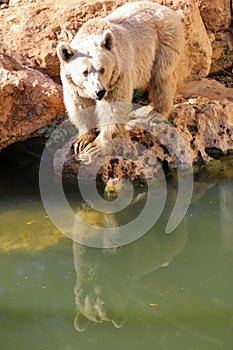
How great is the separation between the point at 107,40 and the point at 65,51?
0.45 metres

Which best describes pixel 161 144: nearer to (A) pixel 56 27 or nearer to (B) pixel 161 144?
(B) pixel 161 144

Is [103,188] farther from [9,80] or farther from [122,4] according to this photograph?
[122,4]

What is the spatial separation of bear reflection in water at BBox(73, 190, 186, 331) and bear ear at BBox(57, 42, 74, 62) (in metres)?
1.69

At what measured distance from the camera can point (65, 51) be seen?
18.9 ft

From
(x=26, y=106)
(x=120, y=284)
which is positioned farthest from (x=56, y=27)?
(x=120, y=284)

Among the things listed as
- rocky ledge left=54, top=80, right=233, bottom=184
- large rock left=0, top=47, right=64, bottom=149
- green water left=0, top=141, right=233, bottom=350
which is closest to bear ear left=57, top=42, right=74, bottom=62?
large rock left=0, top=47, right=64, bottom=149

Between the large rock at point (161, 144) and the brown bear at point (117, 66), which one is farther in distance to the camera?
the large rock at point (161, 144)

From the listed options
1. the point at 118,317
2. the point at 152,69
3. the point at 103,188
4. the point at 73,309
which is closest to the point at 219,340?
the point at 118,317

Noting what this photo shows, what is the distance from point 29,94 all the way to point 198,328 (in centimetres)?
375

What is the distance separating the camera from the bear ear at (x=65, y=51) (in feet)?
18.7

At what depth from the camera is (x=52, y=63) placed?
23.8 feet

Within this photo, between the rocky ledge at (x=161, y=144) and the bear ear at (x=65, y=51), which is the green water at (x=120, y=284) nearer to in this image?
the rocky ledge at (x=161, y=144)

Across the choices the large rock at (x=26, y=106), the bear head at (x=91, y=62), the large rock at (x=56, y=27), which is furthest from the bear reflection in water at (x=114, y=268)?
the large rock at (x=56, y=27)

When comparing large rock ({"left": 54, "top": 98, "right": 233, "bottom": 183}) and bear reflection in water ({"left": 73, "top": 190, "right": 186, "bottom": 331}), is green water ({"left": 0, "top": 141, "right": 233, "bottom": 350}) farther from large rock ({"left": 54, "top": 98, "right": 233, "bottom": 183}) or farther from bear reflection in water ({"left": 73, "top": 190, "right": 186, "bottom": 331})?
large rock ({"left": 54, "top": 98, "right": 233, "bottom": 183})
